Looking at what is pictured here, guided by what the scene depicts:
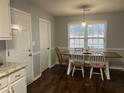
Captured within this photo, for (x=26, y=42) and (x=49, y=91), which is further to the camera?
(x=26, y=42)

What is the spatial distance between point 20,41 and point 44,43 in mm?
1687

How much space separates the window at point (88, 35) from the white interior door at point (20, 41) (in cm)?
262

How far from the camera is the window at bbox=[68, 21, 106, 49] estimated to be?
16.6 ft

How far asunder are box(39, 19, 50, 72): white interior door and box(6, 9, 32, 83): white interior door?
39.2 inches

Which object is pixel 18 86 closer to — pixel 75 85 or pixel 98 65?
pixel 75 85

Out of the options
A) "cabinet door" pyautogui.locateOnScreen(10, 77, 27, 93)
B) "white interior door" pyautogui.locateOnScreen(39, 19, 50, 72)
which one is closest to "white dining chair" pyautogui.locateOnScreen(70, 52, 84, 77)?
"white interior door" pyautogui.locateOnScreen(39, 19, 50, 72)

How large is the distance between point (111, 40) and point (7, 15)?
4285 millimetres

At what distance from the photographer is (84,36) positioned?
5.27 meters

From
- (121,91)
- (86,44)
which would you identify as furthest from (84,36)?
(121,91)

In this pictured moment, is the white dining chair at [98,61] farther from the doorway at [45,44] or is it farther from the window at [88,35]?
the doorway at [45,44]

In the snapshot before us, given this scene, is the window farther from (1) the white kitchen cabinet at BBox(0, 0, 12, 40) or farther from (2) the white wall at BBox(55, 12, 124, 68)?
(1) the white kitchen cabinet at BBox(0, 0, 12, 40)

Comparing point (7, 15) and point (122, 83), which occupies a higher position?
point (7, 15)

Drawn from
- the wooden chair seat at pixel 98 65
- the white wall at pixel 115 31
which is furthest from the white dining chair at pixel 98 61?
the white wall at pixel 115 31

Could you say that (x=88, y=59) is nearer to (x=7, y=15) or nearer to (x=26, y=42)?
(x=26, y=42)
